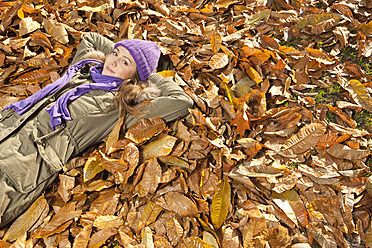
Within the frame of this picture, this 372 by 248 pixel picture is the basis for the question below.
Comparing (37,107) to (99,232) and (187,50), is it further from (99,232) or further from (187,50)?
(187,50)

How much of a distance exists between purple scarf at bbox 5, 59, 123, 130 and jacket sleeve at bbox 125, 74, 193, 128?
14.2 inches

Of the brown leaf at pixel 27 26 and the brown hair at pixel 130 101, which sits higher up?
the brown leaf at pixel 27 26

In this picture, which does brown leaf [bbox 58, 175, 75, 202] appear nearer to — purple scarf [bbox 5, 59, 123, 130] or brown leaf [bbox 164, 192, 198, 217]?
purple scarf [bbox 5, 59, 123, 130]

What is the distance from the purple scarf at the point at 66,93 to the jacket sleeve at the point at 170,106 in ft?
1.19

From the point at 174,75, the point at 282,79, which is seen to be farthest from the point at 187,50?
the point at 282,79

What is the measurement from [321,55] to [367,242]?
1.60 meters

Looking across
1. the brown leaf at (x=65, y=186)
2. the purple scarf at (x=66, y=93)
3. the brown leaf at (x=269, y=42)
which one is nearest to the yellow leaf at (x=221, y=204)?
the brown leaf at (x=65, y=186)

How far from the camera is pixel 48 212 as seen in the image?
1.85m

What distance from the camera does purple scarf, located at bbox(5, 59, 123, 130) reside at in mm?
1949

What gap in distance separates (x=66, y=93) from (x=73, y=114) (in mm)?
180

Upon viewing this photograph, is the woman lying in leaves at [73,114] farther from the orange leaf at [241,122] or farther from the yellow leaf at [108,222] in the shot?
the yellow leaf at [108,222]

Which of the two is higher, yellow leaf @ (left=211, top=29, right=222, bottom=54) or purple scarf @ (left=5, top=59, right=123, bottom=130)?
yellow leaf @ (left=211, top=29, right=222, bottom=54)

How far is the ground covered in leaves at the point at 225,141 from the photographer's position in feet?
5.60

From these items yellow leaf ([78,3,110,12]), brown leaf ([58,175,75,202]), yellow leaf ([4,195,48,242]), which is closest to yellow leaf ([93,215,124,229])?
brown leaf ([58,175,75,202])
